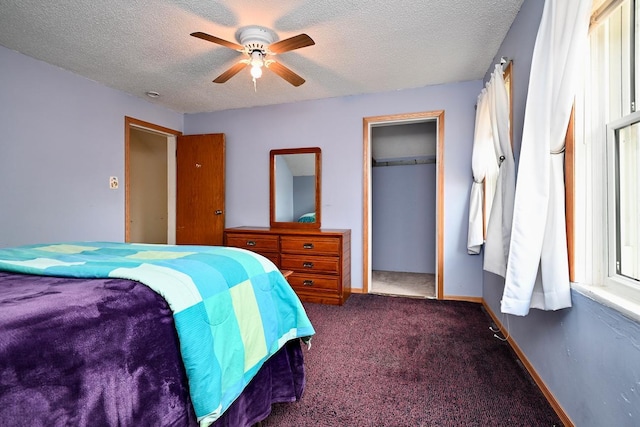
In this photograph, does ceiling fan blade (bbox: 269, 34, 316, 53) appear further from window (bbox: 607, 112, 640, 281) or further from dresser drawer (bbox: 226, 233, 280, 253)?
dresser drawer (bbox: 226, 233, 280, 253)

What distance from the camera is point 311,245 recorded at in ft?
10.4

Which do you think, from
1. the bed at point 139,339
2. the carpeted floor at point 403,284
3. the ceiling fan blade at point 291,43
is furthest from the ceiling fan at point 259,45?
the carpeted floor at point 403,284

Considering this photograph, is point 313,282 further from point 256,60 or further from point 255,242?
point 256,60

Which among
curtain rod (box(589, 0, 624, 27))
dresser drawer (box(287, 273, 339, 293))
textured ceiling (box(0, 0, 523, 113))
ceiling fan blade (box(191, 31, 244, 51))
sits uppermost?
textured ceiling (box(0, 0, 523, 113))

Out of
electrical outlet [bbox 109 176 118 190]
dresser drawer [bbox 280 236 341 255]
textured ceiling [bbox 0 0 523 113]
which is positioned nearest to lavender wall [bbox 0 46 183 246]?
electrical outlet [bbox 109 176 118 190]

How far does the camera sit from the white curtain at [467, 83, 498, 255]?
2703mm

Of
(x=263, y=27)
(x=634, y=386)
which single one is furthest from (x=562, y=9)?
(x=263, y=27)

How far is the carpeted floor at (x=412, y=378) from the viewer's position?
143 centimetres

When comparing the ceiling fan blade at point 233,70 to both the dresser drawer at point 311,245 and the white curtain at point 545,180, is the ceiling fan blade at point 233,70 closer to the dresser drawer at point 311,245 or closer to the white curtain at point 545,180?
the dresser drawer at point 311,245

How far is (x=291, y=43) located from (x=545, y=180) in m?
1.78

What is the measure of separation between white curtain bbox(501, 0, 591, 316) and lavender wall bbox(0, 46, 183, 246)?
12.1ft

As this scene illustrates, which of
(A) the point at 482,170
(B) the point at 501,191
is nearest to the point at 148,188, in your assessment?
(A) the point at 482,170

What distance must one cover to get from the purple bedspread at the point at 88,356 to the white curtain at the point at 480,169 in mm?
2789

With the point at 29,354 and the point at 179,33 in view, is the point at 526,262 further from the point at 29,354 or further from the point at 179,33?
the point at 179,33
